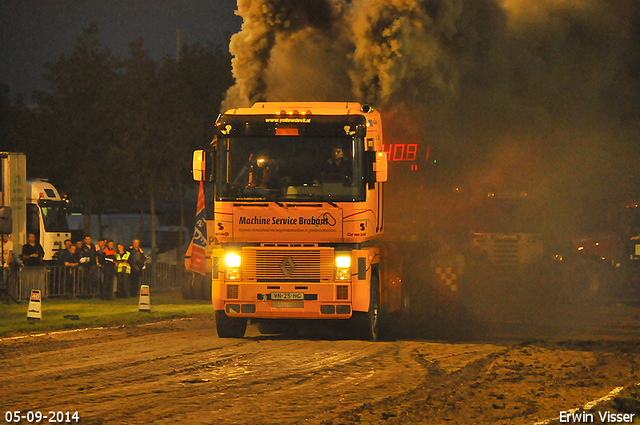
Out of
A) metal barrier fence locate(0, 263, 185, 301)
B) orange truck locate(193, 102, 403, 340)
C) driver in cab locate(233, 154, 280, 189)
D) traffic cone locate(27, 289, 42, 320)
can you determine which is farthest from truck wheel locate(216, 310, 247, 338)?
metal barrier fence locate(0, 263, 185, 301)

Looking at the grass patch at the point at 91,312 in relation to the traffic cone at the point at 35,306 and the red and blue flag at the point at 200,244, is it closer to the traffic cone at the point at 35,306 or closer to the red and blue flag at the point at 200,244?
the traffic cone at the point at 35,306

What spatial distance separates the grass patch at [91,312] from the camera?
16625 millimetres

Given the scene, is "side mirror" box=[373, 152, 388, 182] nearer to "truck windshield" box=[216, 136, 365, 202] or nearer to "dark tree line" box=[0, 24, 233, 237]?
"truck windshield" box=[216, 136, 365, 202]

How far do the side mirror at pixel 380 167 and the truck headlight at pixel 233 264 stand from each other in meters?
2.44

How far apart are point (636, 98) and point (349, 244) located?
20876 mm

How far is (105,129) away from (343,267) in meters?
26.0

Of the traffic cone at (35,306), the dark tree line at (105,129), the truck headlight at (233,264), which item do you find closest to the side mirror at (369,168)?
the truck headlight at (233,264)

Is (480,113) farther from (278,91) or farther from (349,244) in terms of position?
(349,244)

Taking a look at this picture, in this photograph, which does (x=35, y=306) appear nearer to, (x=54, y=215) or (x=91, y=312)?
(x=91, y=312)

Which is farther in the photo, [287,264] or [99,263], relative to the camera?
[99,263]

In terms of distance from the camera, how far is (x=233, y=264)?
43.8ft

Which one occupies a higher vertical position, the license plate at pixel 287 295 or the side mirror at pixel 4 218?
the side mirror at pixel 4 218

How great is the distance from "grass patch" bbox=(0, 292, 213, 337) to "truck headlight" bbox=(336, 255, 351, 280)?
6026 mm

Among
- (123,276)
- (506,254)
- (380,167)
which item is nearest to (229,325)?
(380,167)
